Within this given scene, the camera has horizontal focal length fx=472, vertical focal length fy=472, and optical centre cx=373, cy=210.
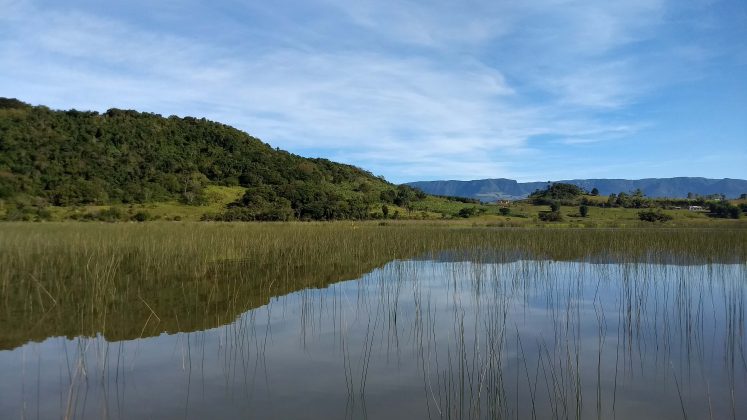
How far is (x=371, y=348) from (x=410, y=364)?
0.83m

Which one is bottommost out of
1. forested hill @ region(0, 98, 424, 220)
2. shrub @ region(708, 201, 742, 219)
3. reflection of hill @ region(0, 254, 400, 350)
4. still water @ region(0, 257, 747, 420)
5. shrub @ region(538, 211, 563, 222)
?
still water @ region(0, 257, 747, 420)

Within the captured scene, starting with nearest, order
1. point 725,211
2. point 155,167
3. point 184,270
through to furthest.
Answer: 1. point 184,270
2. point 725,211
3. point 155,167

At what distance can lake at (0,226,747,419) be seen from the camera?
15.6ft

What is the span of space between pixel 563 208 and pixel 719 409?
2726 inches

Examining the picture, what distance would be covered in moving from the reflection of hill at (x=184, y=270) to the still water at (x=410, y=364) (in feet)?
2.13

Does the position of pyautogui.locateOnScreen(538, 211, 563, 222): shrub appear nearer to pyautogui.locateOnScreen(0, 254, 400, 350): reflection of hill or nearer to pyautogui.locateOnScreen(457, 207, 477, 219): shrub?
pyautogui.locateOnScreen(457, 207, 477, 219): shrub

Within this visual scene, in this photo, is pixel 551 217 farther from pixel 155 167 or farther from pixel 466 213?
pixel 155 167

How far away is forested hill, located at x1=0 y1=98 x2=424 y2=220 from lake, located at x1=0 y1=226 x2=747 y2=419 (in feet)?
145

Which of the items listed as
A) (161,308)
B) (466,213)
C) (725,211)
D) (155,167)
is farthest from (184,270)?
(725,211)

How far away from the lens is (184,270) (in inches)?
523

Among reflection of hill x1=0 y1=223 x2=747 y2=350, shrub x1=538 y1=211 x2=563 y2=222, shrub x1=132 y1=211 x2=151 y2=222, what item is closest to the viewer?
reflection of hill x1=0 y1=223 x2=747 y2=350

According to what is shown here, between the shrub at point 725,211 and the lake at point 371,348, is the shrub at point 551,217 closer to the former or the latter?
the shrub at point 725,211

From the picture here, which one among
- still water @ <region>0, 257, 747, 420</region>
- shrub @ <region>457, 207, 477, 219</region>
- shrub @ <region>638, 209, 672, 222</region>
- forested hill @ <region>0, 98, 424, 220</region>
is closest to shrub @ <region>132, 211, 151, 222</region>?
forested hill @ <region>0, 98, 424, 220</region>

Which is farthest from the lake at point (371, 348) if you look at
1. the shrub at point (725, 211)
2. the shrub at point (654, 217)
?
the shrub at point (725, 211)
